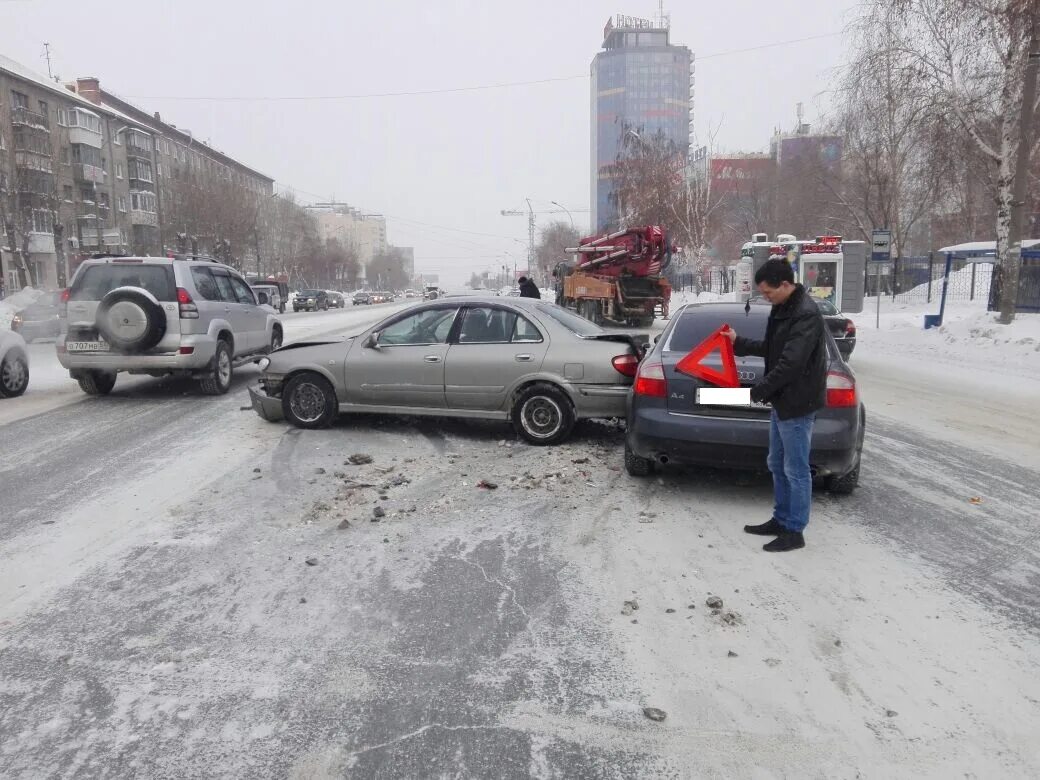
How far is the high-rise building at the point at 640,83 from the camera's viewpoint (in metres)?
145

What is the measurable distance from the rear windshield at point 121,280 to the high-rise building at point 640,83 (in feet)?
455

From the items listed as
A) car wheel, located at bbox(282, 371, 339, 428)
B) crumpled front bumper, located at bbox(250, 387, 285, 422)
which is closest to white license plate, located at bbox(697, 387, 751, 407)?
car wheel, located at bbox(282, 371, 339, 428)

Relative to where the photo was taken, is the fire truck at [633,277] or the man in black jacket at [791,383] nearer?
the man in black jacket at [791,383]

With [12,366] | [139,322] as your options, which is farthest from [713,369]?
[12,366]

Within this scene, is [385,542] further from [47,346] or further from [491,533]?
[47,346]

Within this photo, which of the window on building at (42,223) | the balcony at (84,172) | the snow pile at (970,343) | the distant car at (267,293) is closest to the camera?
the snow pile at (970,343)

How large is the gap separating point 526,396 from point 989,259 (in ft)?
66.1

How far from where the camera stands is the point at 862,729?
9.43 feet

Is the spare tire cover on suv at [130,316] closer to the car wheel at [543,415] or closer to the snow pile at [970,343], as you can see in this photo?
the car wheel at [543,415]

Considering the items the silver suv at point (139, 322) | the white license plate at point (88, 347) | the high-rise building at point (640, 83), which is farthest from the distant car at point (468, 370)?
the high-rise building at point (640, 83)

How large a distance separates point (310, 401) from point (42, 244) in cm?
4950

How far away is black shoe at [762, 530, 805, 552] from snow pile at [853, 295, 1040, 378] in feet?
36.2

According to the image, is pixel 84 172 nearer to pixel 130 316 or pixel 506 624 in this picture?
pixel 130 316

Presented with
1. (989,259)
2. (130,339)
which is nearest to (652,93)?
(989,259)
